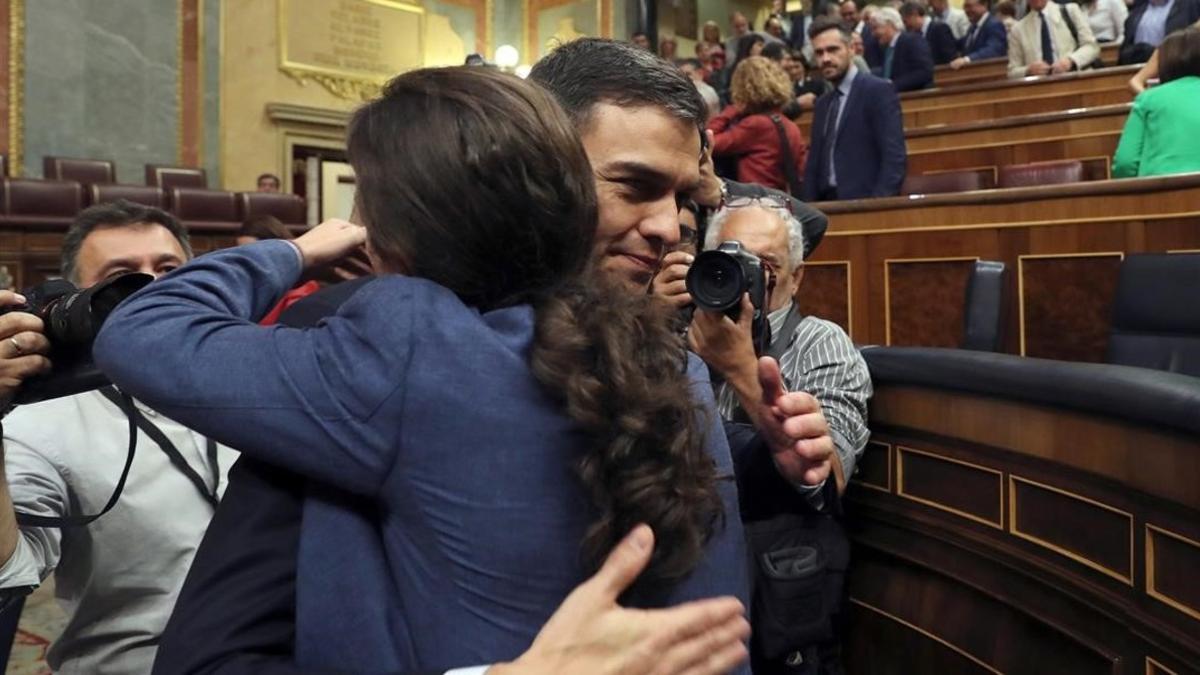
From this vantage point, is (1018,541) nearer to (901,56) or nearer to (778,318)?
(778,318)

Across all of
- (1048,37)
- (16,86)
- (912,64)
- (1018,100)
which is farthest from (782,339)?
(16,86)

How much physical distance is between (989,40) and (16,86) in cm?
653

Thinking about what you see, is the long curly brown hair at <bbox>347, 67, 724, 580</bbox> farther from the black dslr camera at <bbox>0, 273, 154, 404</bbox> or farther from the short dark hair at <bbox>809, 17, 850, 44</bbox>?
the short dark hair at <bbox>809, 17, 850, 44</bbox>

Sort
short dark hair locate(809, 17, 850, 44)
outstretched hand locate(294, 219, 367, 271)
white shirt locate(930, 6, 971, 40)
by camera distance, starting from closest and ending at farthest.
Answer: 1. outstretched hand locate(294, 219, 367, 271)
2. short dark hair locate(809, 17, 850, 44)
3. white shirt locate(930, 6, 971, 40)

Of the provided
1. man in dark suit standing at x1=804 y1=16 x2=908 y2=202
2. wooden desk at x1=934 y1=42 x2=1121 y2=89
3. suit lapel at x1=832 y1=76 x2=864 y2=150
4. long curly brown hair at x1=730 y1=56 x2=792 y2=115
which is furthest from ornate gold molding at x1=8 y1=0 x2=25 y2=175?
wooden desk at x1=934 y1=42 x2=1121 y2=89

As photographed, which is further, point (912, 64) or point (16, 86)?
point (16, 86)

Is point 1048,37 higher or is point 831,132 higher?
point 1048,37

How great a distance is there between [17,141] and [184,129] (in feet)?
3.61

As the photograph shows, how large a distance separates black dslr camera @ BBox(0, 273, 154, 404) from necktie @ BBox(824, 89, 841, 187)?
9.91 ft

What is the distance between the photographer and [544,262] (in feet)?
2.06

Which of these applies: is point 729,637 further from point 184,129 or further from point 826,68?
point 184,129

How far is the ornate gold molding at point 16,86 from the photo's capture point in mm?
6594

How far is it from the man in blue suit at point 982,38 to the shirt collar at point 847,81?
3.41 meters

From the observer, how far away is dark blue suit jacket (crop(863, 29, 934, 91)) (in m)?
5.95
